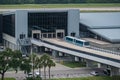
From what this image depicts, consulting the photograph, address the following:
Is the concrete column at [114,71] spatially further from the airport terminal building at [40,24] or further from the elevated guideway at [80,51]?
the airport terminal building at [40,24]

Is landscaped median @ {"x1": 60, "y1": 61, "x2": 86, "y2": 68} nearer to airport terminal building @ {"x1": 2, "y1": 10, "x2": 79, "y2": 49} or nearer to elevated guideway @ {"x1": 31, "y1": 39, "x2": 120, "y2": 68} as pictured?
elevated guideway @ {"x1": 31, "y1": 39, "x2": 120, "y2": 68}

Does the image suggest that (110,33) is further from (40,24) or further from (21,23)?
(21,23)

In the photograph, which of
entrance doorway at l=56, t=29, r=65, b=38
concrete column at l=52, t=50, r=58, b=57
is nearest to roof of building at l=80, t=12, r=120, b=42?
entrance doorway at l=56, t=29, r=65, b=38

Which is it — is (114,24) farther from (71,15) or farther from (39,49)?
(39,49)

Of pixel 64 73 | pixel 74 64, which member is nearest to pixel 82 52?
pixel 74 64


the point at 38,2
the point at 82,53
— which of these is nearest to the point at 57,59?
the point at 82,53
